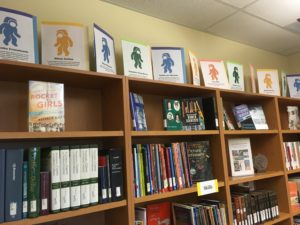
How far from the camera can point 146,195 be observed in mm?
1502

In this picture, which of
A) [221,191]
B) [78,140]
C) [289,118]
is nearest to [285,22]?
[289,118]

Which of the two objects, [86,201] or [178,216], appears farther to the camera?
[178,216]

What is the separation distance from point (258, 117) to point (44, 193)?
191 centimetres

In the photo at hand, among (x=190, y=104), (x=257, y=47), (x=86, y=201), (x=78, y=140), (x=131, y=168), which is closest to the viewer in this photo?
(x=86, y=201)

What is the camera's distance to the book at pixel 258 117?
2293 mm

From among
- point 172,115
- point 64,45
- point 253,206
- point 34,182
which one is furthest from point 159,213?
point 64,45

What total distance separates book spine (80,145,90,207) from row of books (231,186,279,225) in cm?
116

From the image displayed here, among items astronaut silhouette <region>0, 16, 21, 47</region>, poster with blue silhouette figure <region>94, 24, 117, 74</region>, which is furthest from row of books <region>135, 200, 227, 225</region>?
astronaut silhouette <region>0, 16, 21, 47</region>

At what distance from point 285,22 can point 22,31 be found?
222 cm

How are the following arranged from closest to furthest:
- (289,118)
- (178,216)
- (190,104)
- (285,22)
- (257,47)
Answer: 1. (178,216)
2. (190,104)
3. (285,22)
4. (289,118)
5. (257,47)

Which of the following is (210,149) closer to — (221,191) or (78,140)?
(221,191)

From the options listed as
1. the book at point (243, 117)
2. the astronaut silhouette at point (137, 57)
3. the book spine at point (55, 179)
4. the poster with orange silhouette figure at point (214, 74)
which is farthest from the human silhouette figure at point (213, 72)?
the book spine at point (55, 179)

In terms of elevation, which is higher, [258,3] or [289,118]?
[258,3]

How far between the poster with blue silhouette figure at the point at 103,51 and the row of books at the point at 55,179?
1.60 ft
